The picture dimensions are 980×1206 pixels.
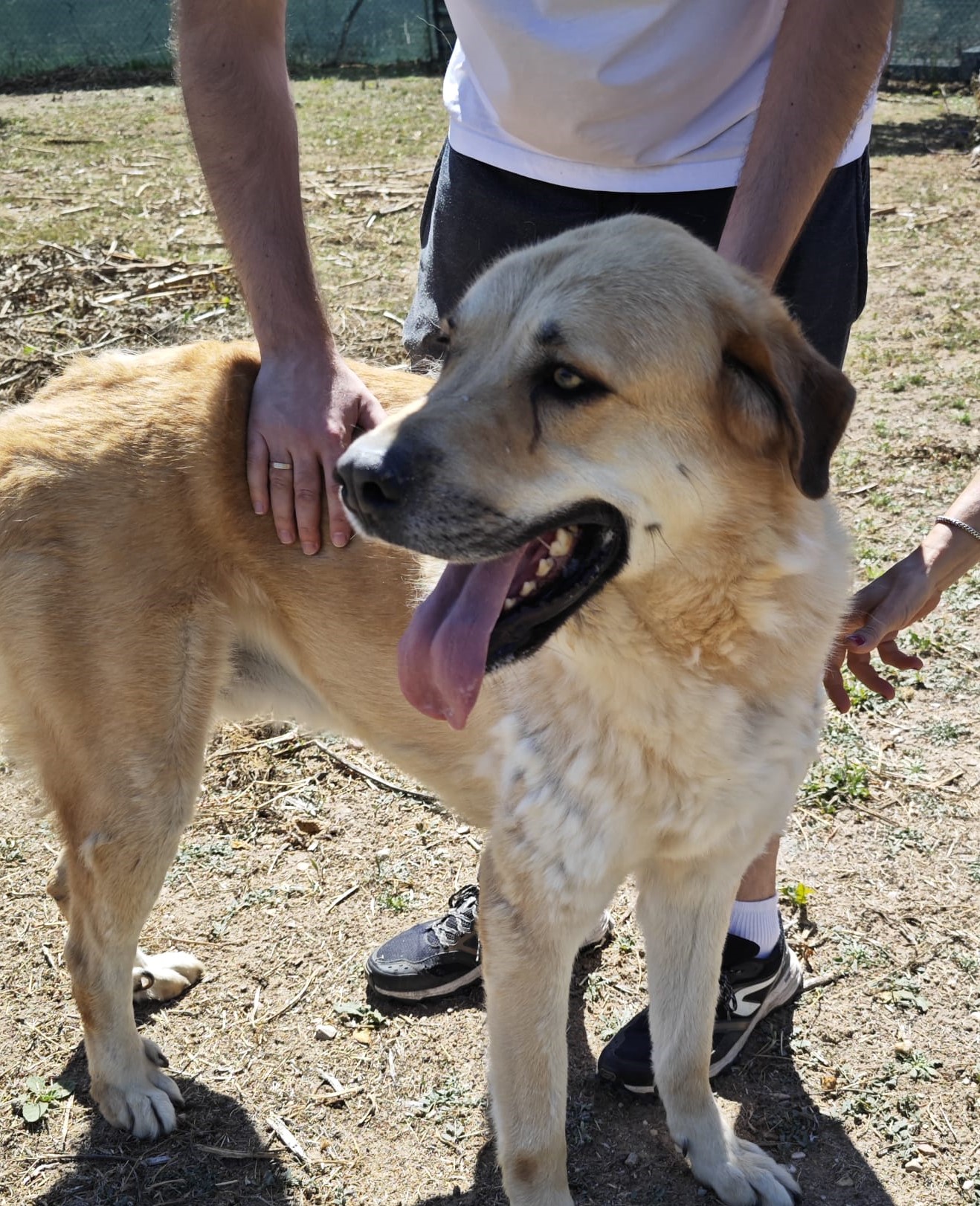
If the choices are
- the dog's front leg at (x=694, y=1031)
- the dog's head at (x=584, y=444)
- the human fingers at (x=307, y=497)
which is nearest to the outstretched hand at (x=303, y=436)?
the human fingers at (x=307, y=497)

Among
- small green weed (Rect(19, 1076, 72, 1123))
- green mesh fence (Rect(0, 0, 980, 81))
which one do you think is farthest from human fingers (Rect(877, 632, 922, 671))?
green mesh fence (Rect(0, 0, 980, 81))

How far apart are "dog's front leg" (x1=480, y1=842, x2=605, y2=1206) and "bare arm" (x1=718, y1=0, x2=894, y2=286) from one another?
1316 mm

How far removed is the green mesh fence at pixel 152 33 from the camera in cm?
1518

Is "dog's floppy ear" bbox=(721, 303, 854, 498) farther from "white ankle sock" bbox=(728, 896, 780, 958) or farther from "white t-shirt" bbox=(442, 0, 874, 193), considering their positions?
"white ankle sock" bbox=(728, 896, 780, 958)

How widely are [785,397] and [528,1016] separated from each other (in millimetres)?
1252

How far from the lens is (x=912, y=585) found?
7.98 feet

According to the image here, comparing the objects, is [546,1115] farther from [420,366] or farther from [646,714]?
[420,366]

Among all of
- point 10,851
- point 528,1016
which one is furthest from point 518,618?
point 10,851

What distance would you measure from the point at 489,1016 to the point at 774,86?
195 centimetres

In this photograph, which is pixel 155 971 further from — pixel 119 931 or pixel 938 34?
pixel 938 34

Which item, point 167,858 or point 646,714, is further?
point 167,858

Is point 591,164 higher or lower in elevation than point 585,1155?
higher

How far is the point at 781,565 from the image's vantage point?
188cm

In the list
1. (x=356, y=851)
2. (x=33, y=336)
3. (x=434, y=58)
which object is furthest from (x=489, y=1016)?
(x=434, y=58)
